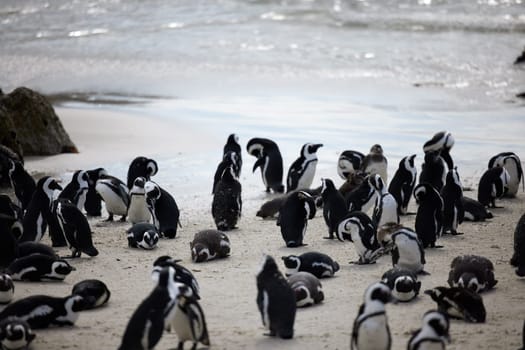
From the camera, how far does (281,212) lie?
9.06 metres

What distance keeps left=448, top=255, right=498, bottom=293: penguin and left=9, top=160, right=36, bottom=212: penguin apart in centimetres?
456

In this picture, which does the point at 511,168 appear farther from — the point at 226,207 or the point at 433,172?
the point at 226,207

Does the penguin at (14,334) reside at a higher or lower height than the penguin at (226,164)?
lower

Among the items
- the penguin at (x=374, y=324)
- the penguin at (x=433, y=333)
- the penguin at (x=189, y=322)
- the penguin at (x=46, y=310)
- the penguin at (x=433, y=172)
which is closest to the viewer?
the penguin at (x=433, y=333)

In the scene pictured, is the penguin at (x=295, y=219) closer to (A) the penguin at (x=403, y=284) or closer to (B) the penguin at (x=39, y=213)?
(A) the penguin at (x=403, y=284)

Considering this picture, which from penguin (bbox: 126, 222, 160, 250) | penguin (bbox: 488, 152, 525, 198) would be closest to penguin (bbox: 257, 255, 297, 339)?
penguin (bbox: 126, 222, 160, 250)

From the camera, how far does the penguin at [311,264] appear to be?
25.2 ft

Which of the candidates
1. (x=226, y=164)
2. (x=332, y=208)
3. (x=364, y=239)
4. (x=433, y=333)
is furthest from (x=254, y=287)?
(x=226, y=164)

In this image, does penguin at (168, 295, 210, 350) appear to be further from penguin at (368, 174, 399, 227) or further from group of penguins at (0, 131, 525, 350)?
penguin at (368, 174, 399, 227)

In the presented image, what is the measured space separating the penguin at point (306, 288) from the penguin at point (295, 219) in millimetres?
1746

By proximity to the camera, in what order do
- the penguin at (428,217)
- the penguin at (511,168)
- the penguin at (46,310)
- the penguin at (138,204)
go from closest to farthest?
the penguin at (46,310)
the penguin at (428,217)
the penguin at (138,204)
the penguin at (511,168)

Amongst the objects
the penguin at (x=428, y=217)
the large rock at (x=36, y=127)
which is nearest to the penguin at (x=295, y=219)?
the penguin at (x=428, y=217)

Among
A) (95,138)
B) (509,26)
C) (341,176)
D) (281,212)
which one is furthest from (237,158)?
(509,26)

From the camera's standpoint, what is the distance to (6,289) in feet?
22.6
